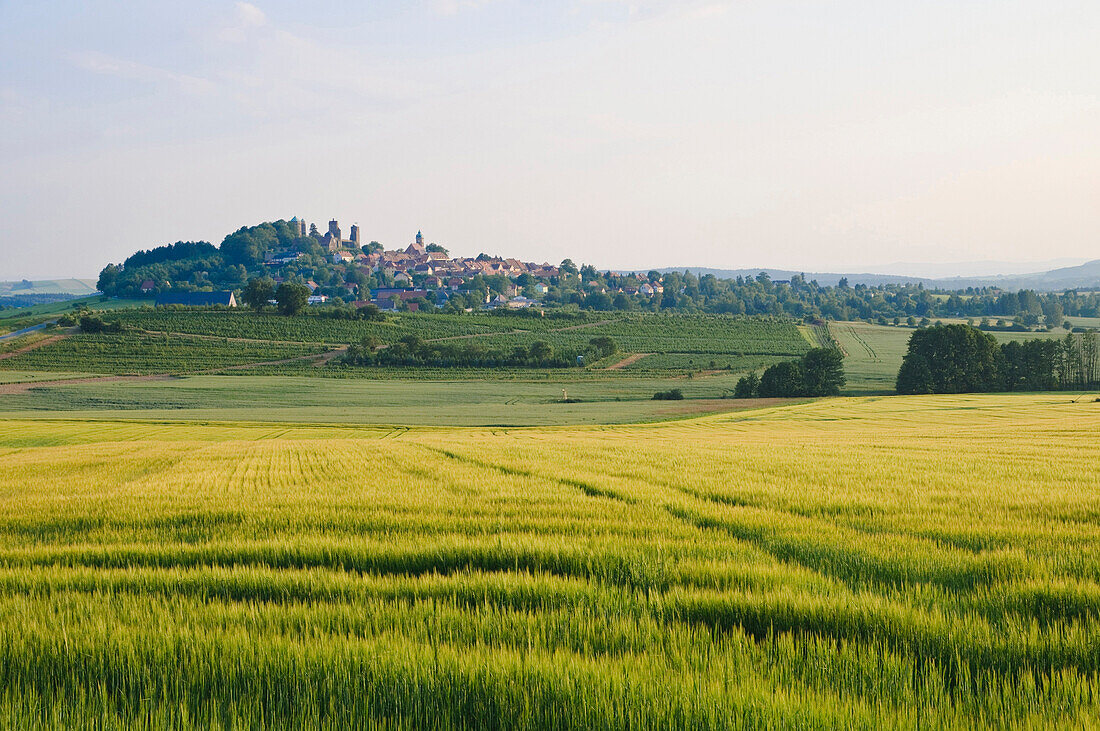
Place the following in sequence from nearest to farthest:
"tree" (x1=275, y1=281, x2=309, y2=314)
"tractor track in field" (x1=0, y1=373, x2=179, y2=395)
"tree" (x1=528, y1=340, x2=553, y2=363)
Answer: "tractor track in field" (x1=0, y1=373, x2=179, y2=395), "tree" (x1=528, y1=340, x2=553, y2=363), "tree" (x1=275, y1=281, x2=309, y2=314)

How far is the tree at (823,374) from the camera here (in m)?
75.6

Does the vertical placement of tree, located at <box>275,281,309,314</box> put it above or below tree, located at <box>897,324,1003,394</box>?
above

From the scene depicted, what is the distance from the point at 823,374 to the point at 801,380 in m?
2.64

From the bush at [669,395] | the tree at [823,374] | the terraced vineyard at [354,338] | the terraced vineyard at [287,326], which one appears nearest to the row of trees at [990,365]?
the tree at [823,374]

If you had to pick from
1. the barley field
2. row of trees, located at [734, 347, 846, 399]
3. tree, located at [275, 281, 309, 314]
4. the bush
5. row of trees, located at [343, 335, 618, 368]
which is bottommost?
the bush

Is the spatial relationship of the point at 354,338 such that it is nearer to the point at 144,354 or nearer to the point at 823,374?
the point at 144,354

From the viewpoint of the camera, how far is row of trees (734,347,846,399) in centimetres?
7512

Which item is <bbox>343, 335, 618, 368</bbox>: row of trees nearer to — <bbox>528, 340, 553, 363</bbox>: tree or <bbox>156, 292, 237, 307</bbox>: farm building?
<bbox>528, 340, 553, 363</bbox>: tree

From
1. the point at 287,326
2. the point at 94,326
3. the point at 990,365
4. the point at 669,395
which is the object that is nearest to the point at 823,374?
the point at 990,365

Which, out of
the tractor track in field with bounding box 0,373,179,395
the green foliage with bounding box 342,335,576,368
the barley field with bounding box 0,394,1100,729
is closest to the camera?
the barley field with bounding box 0,394,1100,729

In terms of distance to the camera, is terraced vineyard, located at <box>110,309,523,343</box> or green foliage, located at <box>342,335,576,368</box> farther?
terraced vineyard, located at <box>110,309,523,343</box>

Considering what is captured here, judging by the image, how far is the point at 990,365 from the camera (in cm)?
7481

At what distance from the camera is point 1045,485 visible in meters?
11.7

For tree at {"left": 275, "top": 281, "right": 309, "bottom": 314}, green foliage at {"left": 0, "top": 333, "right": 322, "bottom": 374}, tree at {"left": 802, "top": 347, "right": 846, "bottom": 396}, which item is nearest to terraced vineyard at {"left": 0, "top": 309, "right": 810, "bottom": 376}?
green foliage at {"left": 0, "top": 333, "right": 322, "bottom": 374}
